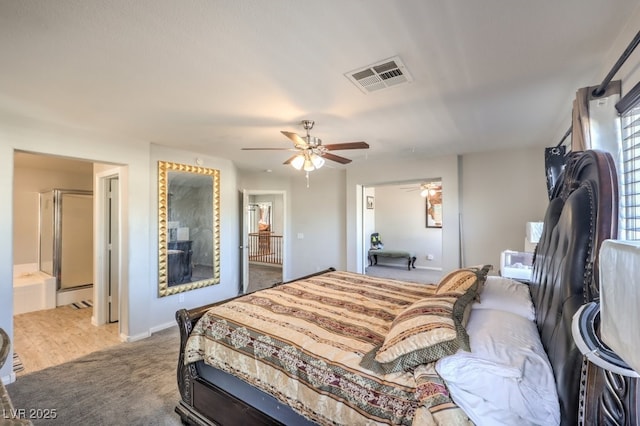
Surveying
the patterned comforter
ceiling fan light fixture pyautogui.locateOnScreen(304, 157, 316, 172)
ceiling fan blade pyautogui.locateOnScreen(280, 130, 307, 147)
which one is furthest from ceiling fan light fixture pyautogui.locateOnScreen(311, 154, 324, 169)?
the patterned comforter

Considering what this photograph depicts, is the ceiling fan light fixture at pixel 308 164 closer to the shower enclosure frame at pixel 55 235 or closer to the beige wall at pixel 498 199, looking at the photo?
the beige wall at pixel 498 199

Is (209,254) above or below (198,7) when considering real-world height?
below

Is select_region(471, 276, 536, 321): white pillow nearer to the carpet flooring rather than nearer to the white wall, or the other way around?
the carpet flooring

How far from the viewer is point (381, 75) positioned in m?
2.02

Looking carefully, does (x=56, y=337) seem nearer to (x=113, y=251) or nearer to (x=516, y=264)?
(x=113, y=251)

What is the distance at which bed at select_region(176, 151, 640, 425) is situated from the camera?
A: 3.58 feet

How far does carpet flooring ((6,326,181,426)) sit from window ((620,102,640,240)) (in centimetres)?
315

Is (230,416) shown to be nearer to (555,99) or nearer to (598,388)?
(598,388)

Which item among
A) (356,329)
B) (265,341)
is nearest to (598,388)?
(356,329)

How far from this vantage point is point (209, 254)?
182 inches

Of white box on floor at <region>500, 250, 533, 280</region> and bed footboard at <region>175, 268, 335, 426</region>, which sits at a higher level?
white box on floor at <region>500, 250, 533, 280</region>

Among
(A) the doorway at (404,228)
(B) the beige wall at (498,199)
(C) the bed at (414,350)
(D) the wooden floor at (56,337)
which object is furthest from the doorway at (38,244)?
(A) the doorway at (404,228)

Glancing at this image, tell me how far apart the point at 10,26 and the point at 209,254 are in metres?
3.54

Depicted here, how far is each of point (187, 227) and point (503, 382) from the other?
4.26 metres
